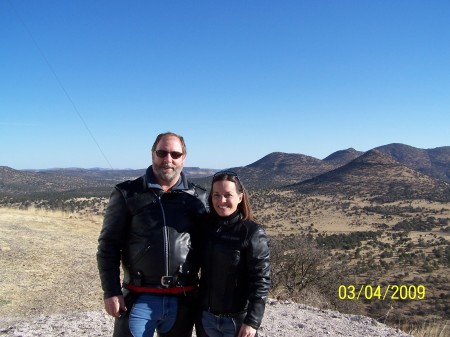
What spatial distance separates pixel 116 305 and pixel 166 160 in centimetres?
102

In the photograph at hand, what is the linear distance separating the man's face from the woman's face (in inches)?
13.1

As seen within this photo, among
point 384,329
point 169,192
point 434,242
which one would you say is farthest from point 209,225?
point 434,242

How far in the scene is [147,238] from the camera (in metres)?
2.61

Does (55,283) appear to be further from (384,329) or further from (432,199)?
(432,199)

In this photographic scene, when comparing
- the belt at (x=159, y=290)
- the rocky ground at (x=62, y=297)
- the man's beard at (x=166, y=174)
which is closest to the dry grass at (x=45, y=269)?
the rocky ground at (x=62, y=297)

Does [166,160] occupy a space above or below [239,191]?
above

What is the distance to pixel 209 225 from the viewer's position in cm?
273

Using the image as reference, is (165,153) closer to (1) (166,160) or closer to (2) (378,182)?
(1) (166,160)

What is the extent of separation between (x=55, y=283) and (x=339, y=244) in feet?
77.2

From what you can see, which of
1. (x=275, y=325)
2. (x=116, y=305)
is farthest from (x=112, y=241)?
(x=275, y=325)

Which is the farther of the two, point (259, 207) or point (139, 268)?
point (259, 207)

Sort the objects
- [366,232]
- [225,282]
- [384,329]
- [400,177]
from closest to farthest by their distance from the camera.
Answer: [225,282]
[384,329]
[366,232]
[400,177]

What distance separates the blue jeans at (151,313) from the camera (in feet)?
8.49
